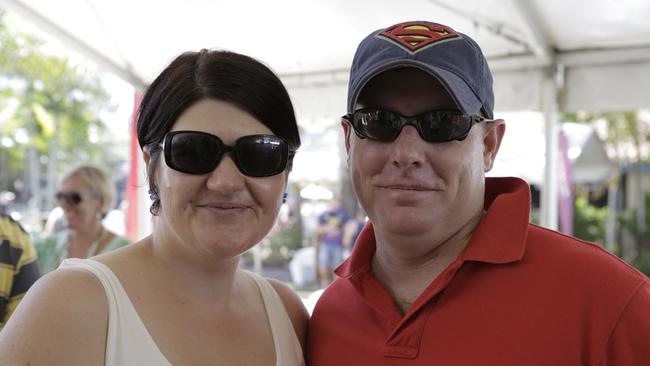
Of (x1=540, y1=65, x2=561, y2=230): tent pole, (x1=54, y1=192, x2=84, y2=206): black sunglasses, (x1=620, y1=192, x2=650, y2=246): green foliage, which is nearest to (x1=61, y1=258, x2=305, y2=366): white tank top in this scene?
(x1=54, y1=192, x2=84, y2=206): black sunglasses

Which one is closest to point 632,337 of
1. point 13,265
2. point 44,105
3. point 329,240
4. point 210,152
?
point 210,152

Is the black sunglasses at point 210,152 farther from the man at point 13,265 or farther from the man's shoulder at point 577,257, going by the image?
the man at point 13,265

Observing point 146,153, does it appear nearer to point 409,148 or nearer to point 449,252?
point 409,148

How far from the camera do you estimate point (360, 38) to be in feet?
17.2

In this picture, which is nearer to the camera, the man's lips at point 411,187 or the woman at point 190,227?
the woman at point 190,227

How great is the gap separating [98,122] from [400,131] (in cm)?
2015

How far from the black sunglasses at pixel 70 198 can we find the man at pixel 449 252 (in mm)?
3395

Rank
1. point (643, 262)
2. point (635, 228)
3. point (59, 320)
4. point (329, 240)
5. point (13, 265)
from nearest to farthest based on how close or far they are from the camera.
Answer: point (59, 320)
point (13, 265)
point (329, 240)
point (643, 262)
point (635, 228)

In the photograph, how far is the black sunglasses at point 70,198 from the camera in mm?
4910

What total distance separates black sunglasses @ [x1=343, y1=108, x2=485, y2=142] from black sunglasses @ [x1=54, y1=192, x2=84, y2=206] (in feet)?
12.0

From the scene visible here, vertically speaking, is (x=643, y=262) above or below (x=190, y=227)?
below

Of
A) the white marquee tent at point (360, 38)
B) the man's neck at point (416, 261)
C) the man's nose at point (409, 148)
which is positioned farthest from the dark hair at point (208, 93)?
the white marquee tent at point (360, 38)

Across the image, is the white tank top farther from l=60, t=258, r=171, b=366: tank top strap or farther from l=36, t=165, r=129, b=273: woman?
l=36, t=165, r=129, b=273: woman

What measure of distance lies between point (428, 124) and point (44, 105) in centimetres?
1926
